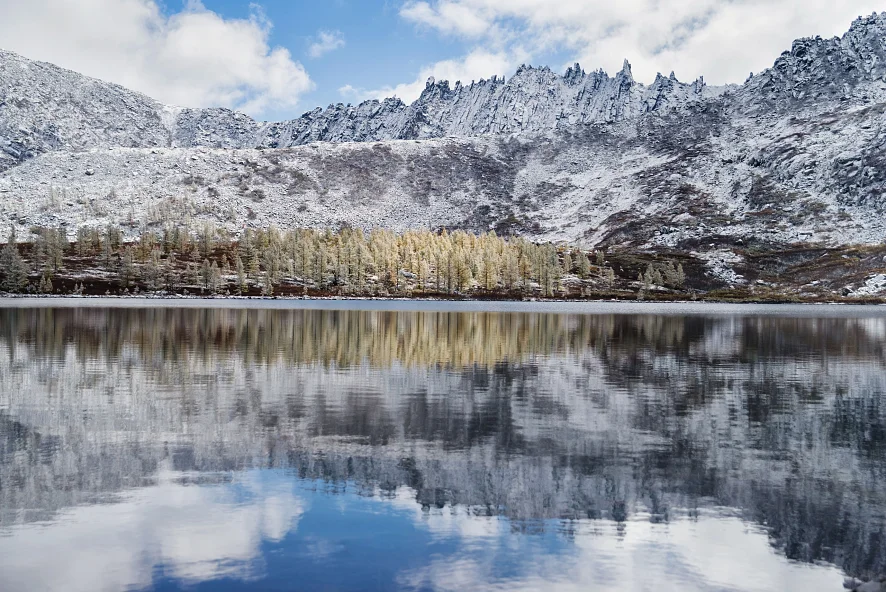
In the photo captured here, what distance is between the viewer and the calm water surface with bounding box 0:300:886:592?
12992 mm

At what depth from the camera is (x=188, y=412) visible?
2672 centimetres

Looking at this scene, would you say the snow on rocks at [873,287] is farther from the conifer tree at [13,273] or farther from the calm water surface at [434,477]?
the conifer tree at [13,273]

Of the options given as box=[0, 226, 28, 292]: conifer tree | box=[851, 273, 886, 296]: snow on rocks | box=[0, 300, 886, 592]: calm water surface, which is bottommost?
box=[0, 300, 886, 592]: calm water surface

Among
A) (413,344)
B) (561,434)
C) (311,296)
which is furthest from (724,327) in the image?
(311,296)

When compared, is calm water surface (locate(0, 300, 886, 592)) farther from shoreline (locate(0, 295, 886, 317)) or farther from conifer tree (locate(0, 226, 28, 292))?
conifer tree (locate(0, 226, 28, 292))

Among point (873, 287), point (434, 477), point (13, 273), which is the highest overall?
point (873, 287)

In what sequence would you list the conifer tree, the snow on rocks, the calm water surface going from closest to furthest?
the calm water surface
the conifer tree
the snow on rocks

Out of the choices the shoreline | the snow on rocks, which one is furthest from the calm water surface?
the snow on rocks

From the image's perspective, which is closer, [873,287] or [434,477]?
[434,477]

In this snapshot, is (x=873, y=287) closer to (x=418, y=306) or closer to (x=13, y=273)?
(x=418, y=306)

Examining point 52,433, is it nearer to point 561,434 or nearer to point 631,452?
point 561,434

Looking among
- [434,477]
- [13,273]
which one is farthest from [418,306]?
[434,477]

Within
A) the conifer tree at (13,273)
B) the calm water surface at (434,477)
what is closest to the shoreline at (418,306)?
the conifer tree at (13,273)

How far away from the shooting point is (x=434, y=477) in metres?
18.6
